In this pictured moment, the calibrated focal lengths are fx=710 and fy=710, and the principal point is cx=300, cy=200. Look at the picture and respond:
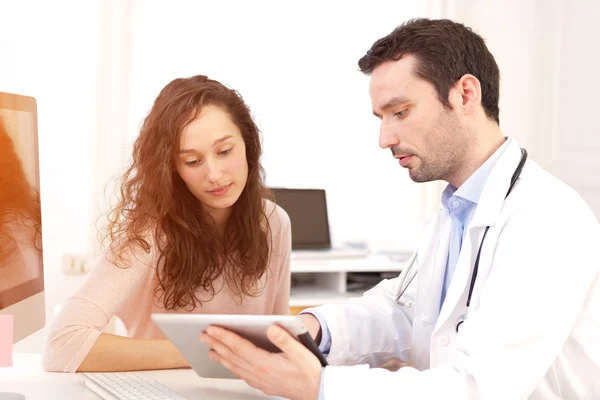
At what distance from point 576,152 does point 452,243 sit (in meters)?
2.18

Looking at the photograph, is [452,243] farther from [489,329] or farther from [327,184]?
[327,184]

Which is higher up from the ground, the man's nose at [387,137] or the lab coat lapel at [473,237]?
the man's nose at [387,137]

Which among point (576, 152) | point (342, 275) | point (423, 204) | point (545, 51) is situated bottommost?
point (342, 275)

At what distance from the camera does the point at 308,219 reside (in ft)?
10.9

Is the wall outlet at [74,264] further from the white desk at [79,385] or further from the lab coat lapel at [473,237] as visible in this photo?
the lab coat lapel at [473,237]

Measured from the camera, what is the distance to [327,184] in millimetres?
3590

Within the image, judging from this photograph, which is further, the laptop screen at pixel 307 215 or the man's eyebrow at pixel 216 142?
the laptop screen at pixel 307 215

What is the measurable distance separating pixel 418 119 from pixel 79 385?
827 mm

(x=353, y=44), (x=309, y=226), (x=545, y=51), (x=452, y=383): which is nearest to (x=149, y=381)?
(x=452, y=383)

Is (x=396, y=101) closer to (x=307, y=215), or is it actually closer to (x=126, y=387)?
(x=126, y=387)

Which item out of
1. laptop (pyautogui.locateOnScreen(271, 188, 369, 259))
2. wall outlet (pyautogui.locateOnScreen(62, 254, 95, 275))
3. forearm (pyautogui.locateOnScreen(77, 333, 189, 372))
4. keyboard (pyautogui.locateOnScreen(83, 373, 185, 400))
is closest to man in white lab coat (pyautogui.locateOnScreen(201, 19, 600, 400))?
keyboard (pyautogui.locateOnScreen(83, 373, 185, 400))

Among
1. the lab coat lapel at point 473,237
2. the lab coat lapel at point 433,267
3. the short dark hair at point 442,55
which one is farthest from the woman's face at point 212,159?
the lab coat lapel at point 473,237

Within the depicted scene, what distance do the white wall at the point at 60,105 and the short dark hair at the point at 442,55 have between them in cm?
218

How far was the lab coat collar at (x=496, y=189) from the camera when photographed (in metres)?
1.29
